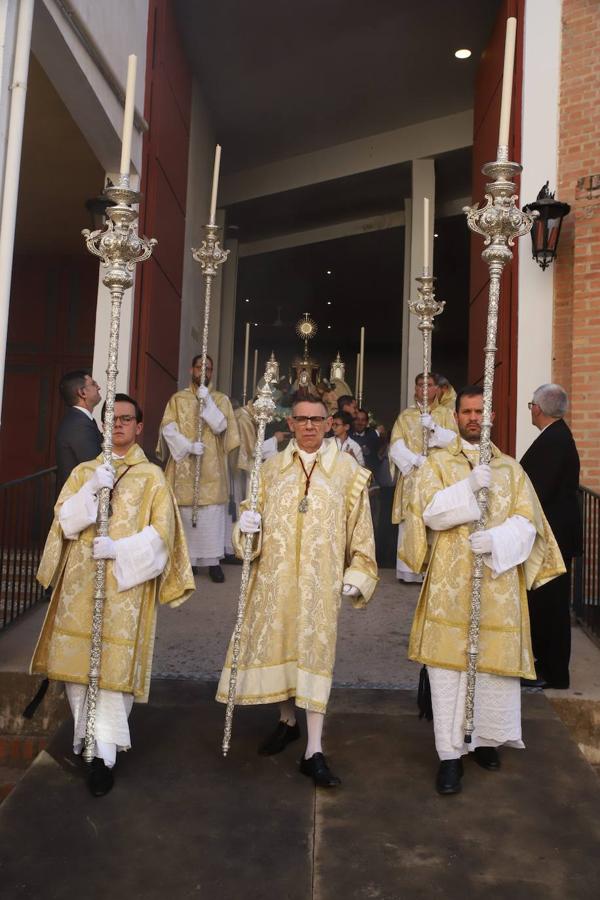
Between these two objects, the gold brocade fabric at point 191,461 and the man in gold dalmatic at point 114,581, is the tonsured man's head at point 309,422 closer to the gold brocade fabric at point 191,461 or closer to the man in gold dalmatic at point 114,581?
the man in gold dalmatic at point 114,581

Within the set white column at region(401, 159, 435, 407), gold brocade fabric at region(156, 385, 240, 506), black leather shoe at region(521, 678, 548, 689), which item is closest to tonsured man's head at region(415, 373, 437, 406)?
gold brocade fabric at region(156, 385, 240, 506)

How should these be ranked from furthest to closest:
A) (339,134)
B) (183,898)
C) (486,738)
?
(339,134), (486,738), (183,898)

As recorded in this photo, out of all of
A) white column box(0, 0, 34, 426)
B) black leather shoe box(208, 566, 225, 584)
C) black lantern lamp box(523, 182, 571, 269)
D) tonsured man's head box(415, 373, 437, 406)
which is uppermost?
black lantern lamp box(523, 182, 571, 269)

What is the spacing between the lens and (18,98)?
4324mm


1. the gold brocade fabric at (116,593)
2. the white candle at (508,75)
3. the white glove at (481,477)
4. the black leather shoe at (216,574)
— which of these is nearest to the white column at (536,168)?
the black leather shoe at (216,574)

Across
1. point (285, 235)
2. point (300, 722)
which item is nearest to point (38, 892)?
point (300, 722)

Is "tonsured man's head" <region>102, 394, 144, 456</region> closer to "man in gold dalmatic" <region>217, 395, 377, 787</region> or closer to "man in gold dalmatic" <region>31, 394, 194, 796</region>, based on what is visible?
"man in gold dalmatic" <region>31, 394, 194, 796</region>

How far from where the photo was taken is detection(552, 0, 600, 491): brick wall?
6426 mm

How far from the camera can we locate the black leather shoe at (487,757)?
3.62 metres

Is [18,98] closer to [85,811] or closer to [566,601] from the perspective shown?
[85,811]

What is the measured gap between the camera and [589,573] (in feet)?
20.0

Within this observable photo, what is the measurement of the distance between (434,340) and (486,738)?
59.7 feet

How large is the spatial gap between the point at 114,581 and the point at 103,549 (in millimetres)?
212

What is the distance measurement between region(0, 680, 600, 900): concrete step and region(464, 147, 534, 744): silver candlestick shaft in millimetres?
434
